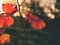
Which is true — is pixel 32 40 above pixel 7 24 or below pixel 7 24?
below

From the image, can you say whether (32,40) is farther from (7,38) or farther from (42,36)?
(7,38)

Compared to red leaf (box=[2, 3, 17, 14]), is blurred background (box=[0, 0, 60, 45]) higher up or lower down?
lower down

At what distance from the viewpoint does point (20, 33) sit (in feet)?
5.20

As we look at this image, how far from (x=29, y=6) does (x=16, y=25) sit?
0.19 meters

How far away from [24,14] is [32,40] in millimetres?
225

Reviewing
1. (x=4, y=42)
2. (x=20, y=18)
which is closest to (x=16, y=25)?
(x=20, y=18)

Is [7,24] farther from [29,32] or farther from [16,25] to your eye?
[29,32]

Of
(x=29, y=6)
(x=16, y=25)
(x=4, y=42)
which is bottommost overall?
(x=4, y=42)

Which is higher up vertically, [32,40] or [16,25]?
[16,25]

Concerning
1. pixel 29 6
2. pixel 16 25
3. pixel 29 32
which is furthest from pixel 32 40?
pixel 29 6

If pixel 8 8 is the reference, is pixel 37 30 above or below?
below

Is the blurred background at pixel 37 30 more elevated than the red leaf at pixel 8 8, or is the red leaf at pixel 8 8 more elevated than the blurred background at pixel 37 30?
the red leaf at pixel 8 8

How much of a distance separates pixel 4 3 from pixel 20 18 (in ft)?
0.60

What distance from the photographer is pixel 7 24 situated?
1.58m
